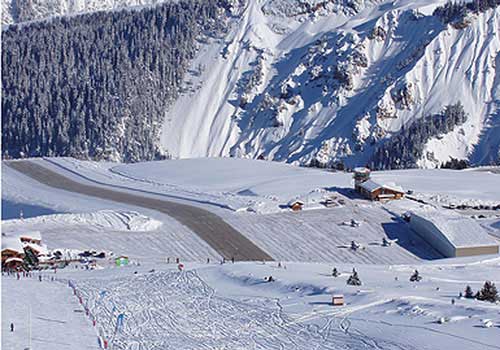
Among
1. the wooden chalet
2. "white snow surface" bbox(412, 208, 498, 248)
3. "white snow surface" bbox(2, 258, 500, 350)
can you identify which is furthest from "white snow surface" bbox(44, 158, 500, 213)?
"white snow surface" bbox(2, 258, 500, 350)

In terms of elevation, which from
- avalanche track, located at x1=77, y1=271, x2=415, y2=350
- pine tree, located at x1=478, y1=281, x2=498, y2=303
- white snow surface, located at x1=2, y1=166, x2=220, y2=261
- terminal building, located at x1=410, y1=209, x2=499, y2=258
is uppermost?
pine tree, located at x1=478, y1=281, x2=498, y2=303

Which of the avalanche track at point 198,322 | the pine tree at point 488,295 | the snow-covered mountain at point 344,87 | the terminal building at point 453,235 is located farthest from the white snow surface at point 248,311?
the snow-covered mountain at point 344,87

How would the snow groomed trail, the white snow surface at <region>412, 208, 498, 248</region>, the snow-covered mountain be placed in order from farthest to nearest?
the snow-covered mountain < the snow groomed trail < the white snow surface at <region>412, 208, 498, 248</region>

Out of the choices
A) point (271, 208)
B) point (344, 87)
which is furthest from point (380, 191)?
point (344, 87)

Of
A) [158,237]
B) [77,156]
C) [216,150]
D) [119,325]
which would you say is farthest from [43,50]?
[119,325]

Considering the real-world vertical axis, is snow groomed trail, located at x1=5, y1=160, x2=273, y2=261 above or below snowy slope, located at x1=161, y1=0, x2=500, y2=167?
below

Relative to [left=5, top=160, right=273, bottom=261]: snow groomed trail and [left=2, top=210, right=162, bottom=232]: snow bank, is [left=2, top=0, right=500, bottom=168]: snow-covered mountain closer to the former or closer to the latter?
[left=5, top=160, right=273, bottom=261]: snow groomed trail

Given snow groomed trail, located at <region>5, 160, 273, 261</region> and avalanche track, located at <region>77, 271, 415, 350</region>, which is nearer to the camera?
avalanche track, located at <region>77, 271, 415, 350</region>

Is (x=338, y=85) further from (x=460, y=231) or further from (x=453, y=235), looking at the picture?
(x=453, y=235)
